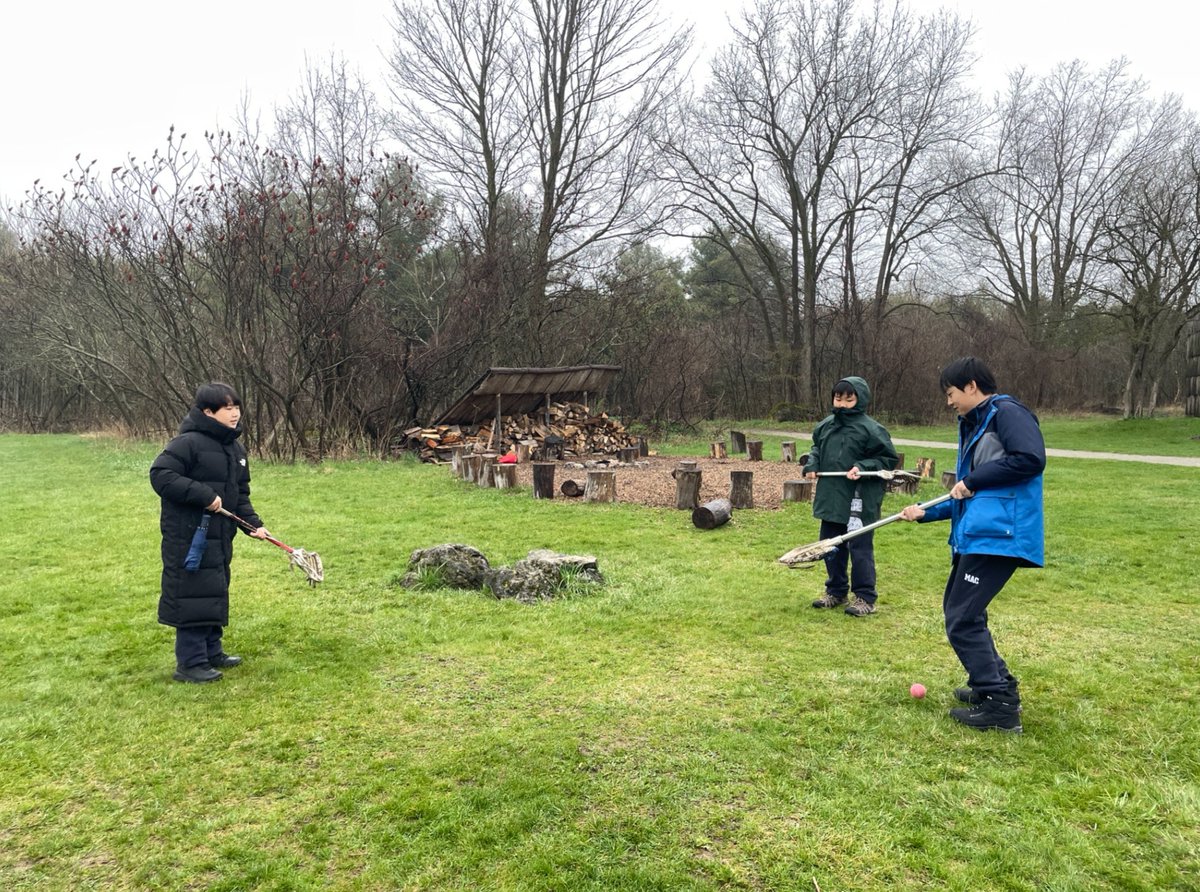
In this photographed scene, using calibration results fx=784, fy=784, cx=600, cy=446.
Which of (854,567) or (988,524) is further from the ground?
(988,524)

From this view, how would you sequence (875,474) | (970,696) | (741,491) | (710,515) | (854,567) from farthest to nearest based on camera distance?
(741,491) → (710,515) → (854,567) → (875,474) → (970,696)

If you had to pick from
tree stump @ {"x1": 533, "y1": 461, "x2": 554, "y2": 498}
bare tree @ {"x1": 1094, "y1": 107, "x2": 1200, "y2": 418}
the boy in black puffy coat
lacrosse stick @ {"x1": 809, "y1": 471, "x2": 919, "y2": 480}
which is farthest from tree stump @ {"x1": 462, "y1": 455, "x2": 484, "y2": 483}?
bare tree @ {"x1": 1094, "y1": 107, "x2": 1200, "y2": 418}

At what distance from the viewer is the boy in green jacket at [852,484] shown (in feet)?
18.1

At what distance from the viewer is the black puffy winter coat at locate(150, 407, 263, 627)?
4.07 m

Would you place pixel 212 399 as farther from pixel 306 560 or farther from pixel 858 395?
pixel 858 395

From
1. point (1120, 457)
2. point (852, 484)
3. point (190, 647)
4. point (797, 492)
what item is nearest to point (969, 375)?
point (852, 484)

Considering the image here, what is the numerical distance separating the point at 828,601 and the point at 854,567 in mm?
308

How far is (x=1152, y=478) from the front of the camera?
12164 millimetres

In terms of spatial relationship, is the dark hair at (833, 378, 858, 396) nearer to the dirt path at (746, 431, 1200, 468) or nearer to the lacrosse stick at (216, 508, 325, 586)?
the lacrosse stick at (216, 508, 325, 586)

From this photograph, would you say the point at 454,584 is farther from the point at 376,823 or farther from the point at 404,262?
the point at 404,262

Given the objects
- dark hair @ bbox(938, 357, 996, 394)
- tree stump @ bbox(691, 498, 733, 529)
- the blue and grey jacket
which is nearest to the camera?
the blue and grey jacket

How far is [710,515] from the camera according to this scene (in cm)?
845

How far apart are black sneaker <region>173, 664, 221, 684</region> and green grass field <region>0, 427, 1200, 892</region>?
0.32 feet

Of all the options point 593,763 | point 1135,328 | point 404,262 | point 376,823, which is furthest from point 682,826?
point 1135,328
